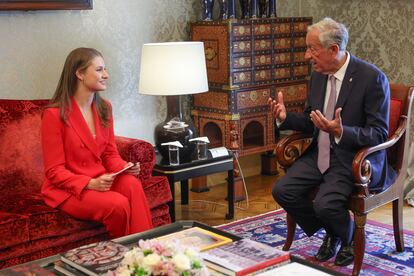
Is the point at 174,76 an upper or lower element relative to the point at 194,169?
upper

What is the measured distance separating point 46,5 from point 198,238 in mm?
2069

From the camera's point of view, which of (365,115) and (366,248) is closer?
(365,115)

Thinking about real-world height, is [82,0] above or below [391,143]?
above

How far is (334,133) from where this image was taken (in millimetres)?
3221

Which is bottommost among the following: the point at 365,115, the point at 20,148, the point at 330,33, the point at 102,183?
the point at 102,183

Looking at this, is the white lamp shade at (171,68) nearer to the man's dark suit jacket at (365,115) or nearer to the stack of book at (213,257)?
the man's dark suit jacket at (365,115)

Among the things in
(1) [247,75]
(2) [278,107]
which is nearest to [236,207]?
(1) [247,75]

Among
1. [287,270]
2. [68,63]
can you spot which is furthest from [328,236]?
[68,63]

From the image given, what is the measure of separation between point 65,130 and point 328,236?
1.53 m

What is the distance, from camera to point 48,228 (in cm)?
312

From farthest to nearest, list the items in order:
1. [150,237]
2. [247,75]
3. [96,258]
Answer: [247,75], [150,237], [96,258]

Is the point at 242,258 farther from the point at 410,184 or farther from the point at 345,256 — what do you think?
the point at 410,184

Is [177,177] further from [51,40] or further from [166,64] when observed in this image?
[51,40]

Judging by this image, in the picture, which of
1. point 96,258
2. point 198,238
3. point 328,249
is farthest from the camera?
point 328,249
